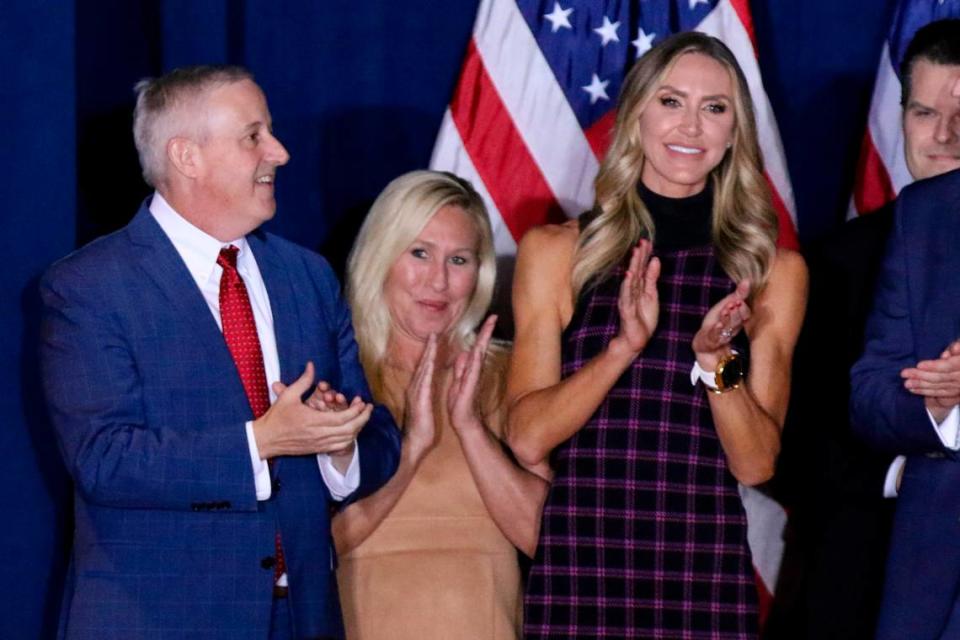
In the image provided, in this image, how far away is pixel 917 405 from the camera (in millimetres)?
2553

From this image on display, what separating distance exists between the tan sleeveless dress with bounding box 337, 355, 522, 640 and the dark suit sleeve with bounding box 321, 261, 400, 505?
23 centimetres

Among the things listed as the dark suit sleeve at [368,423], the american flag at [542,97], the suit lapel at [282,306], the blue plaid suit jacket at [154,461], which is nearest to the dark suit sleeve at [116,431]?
the blue plaid suit jacket at [154,461]

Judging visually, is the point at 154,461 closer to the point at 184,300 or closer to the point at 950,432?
the point at 184,300

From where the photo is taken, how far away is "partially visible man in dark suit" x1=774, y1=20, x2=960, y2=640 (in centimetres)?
331

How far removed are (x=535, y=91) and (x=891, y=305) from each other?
1.68 metres

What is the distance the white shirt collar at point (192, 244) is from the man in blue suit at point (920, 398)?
3.63ft

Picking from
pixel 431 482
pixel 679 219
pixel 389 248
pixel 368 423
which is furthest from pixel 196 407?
pixel 679 219

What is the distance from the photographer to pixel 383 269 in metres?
3.49

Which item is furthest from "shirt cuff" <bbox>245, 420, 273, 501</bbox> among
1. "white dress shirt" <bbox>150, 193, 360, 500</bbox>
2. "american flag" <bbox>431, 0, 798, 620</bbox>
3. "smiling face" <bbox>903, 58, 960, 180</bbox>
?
"smiling face" <bbox>903, 58, 960, 180</bbox>

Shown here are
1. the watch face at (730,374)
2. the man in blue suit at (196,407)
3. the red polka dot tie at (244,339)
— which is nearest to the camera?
the man in blue suit at (196,407)

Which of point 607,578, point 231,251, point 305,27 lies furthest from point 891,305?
point 305,27

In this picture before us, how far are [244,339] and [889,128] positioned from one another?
2037 millimetres

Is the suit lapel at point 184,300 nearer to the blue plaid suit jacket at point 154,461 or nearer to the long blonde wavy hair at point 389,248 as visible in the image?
the blue plaid suit jacket at point 154,461

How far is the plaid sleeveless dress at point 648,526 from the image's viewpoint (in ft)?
10.2
